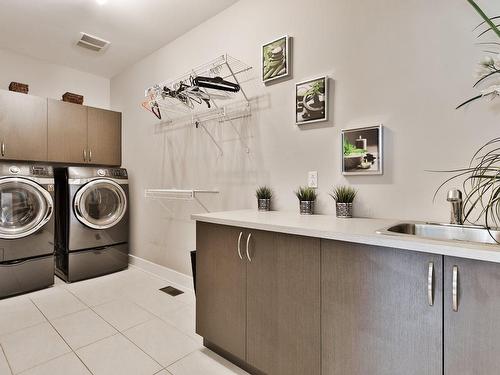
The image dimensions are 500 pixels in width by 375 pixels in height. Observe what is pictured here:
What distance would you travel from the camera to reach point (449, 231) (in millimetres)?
1341

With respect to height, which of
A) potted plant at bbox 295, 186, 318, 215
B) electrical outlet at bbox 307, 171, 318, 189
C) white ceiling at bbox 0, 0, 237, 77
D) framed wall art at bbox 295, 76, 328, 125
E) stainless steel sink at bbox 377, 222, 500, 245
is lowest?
stainless steel sink at bbox 377, 222, 500, 245

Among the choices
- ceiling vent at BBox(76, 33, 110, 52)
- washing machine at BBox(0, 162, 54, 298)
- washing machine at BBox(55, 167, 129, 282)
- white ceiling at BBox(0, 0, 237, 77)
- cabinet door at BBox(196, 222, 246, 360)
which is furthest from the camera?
washing machine at BBox(55, 167, 129, 282)

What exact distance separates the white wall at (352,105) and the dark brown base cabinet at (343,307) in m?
0.61

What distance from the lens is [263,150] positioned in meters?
2.26

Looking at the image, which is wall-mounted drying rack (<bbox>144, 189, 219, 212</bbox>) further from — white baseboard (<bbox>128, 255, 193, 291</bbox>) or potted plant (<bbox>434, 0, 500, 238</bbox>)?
potted plant (<bbox>434, 0, 500, 238</bbox>)

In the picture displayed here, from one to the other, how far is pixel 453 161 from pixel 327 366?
1.19 m

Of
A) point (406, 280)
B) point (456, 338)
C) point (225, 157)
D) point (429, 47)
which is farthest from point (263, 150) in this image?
point (456, 338)

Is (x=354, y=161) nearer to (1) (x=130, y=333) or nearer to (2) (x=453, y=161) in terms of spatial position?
(2) (x=453, y=161)

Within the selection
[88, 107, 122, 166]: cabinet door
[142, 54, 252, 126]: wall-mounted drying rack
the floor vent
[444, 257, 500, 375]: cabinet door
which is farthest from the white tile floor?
[142, 54, 252, 126]: wall-mounted drying rack

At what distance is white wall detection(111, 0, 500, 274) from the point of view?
1.44 m

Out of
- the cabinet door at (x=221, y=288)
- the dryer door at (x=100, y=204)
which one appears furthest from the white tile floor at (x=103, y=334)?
the dryer door at (x=100, y=204)

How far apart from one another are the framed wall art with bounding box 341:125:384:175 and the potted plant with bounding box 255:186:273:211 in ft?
1.99

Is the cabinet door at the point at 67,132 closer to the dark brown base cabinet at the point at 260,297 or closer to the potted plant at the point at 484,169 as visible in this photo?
the dark brown base cabinet at the point at 260,297

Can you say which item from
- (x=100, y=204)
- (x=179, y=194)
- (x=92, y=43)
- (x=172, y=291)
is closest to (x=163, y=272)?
(x=172, y=291)
